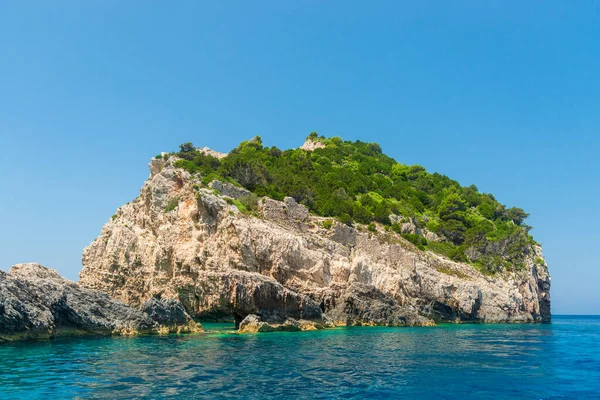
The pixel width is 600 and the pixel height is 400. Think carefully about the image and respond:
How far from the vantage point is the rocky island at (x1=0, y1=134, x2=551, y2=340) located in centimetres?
2894

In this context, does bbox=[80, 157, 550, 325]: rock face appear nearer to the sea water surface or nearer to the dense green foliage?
the dense green foliage

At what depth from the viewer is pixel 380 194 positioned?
2542 inches

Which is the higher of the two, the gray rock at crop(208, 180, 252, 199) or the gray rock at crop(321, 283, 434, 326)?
the gray rock at crop(208, 180, 252, 199)

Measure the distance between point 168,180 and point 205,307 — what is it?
15331 millimetres

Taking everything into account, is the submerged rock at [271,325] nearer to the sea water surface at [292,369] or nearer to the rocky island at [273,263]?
the rocky island at [273,263]

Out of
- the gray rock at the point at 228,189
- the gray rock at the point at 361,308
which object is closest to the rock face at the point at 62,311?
the gray rock at the point at 361,308

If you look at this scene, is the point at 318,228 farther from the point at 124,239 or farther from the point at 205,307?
the point at 124,239

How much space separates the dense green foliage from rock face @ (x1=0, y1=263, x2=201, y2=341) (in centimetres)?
1644

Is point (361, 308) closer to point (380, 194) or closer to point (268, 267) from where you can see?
point (268, 267)

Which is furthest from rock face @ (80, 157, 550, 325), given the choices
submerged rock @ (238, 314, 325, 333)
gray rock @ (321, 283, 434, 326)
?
submerged rock @ (238, 314, 325, 333)

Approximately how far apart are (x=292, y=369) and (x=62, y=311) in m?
16.8

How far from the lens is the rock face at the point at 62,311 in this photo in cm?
2305

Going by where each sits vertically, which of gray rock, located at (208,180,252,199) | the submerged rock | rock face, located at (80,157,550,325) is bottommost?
the submerged rock

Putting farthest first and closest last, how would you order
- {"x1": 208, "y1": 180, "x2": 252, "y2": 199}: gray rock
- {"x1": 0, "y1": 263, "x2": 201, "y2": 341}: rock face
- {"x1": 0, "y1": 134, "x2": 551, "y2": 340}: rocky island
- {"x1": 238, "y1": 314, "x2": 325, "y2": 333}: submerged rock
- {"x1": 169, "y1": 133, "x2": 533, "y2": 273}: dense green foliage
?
{"x1": 169, "y1": 133, "x2": 533, "y2": 273}: dense green foliage < {"x1": 208, "y1": 180, "x2": 252, "y2": 199}: gray rock < {"x1": 238, "y1": 314, "x2": 325, "y2": 333}: submerged rock < {"x1": 0, "y1": 134, "x2": 551, "y2": 340}: rocky island < {"x1": 0, "y1": 263, "x2": 201, "y2": 341}: rock face
